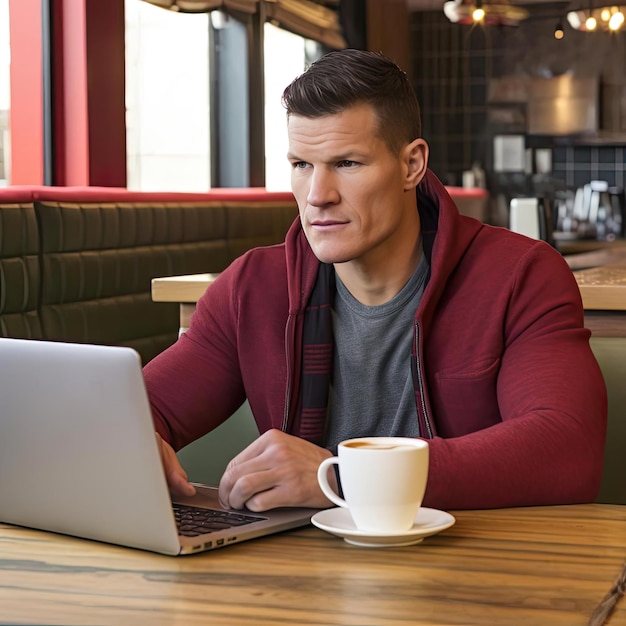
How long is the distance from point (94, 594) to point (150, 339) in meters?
3.02

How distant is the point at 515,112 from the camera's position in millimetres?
9180

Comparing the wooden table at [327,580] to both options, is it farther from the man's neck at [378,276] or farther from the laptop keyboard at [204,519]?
the man's neck at [378,276]

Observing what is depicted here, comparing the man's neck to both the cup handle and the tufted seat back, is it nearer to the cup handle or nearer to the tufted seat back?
the cup handle

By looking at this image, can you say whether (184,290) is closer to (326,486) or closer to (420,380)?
(420,380)

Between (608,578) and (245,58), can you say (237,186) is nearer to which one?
(245,58)

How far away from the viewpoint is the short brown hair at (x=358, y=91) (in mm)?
1441

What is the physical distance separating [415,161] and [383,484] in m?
0.74

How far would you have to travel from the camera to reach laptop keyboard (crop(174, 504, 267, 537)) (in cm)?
103

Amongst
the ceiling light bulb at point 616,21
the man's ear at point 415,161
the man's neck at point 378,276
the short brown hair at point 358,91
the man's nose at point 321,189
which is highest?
the ceiling light bulb at point 616,21

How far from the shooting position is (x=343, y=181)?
1.46 m

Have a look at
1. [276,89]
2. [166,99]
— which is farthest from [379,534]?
[276,89]

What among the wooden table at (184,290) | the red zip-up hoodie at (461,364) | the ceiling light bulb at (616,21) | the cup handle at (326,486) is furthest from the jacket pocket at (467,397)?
the ceiling light bulb at (616,21)

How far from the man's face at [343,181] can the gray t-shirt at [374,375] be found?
0.39ft

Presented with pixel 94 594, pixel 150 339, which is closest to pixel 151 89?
pixel 150 339
